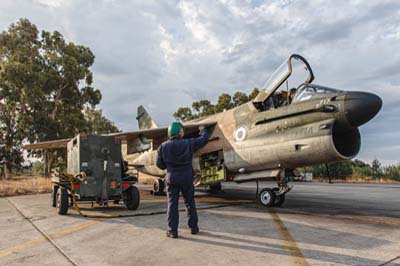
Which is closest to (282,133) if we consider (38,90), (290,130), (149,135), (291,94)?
(290,130)

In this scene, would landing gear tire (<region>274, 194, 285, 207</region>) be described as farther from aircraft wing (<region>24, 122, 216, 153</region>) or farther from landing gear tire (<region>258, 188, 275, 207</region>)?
aircraft wing (<region>24, 122, 216, 153</region>)

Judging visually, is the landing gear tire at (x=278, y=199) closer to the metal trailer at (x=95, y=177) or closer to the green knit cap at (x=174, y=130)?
the metal trailer at (x=95, y=177)

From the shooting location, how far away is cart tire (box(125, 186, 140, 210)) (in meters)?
8.62

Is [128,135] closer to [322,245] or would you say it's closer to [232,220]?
[232,220]

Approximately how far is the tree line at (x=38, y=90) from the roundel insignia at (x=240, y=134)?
22755mm

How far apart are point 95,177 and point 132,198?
115 cm

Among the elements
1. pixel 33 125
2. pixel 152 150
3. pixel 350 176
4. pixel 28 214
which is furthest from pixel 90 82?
pixel 350 176

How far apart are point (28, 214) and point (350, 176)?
30.2 metres

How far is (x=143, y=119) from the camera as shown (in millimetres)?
18578

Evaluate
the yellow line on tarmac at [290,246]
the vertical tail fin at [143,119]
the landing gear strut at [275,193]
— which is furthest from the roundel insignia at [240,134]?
the vertical tail fin at [143,119]

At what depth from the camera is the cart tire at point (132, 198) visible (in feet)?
28.3

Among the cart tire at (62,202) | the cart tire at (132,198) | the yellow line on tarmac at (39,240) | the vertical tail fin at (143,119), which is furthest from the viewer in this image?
the vertical tail fin at (143,119)

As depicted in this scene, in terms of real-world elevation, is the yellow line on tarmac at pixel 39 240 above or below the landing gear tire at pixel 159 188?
below

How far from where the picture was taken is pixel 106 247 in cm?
459
